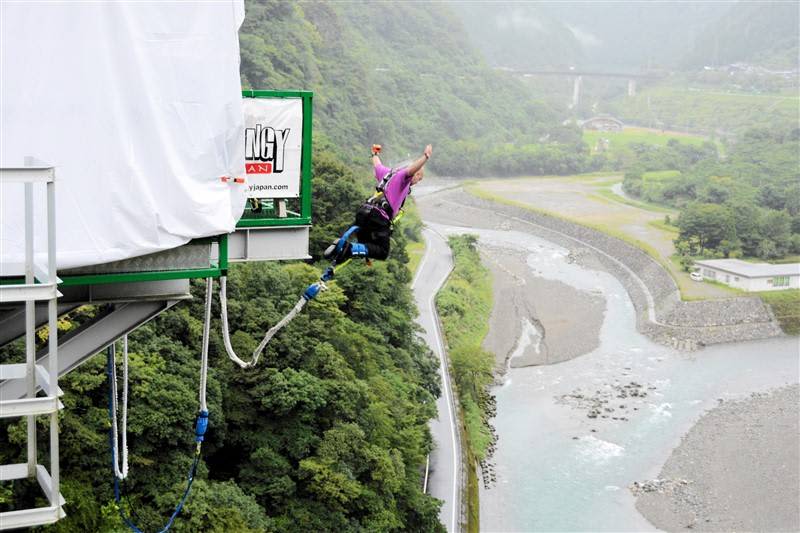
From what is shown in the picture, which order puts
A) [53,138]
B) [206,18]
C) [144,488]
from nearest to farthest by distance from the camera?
1. [53,138]
2. [206,18]
3. [144,488]

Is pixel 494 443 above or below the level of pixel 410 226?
below

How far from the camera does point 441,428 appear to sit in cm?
3344

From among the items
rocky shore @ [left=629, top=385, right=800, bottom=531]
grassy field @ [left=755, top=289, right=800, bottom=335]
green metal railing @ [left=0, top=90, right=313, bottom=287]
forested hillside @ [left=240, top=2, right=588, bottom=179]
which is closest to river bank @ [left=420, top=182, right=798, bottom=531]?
rocky shore @ [left=629, top=385, right=800, bottom=531]

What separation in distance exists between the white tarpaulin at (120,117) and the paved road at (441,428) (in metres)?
21.8

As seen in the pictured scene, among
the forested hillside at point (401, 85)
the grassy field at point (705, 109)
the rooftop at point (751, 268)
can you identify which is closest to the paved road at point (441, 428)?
the forested hillside at point (401, 85)

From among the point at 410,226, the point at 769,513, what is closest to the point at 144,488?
the point at 769,513

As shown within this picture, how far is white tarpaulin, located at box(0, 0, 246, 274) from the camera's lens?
5.94 meters

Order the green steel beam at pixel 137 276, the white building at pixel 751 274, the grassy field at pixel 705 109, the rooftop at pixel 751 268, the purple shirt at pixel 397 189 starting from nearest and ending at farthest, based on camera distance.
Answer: the green steel beam at pixel 137 276 → the purple shirt at pixel 397 189 → the white building at pixel 751 274 → the rooftop at pixel 751 268 → the grassy field at pixel 705 109

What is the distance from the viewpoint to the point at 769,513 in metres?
30.4

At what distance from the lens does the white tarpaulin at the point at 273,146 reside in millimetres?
9820

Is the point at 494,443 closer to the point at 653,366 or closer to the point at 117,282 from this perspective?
the point at 653,366

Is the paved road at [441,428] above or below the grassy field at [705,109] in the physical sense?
A: below

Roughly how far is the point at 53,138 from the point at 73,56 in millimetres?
510

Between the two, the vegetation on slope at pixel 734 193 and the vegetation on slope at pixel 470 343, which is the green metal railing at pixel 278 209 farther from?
the vegetation on slope at pixel 734 193
